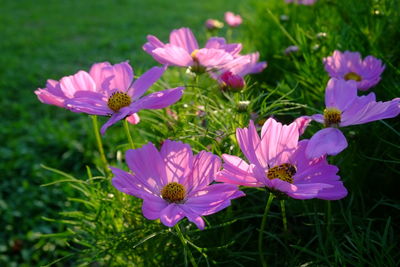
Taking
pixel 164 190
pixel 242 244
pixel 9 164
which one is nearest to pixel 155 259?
pixel 242 244

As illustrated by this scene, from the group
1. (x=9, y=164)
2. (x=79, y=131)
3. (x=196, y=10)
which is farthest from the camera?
(x=196, y=10)

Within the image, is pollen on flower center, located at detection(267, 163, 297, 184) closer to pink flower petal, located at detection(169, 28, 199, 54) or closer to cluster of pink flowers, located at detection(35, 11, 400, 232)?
cluster of pink flowers, located at detection(35, 11, 400, 232)

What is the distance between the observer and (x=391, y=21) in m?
1.19

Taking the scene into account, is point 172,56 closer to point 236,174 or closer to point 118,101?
point 118,101

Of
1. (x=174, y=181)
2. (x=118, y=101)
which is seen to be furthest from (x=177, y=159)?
(x=118, y=101)

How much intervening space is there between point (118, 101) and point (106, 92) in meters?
0.05

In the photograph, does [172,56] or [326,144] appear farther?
[172,56]

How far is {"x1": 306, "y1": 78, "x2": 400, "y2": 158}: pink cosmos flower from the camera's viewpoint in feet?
1.80

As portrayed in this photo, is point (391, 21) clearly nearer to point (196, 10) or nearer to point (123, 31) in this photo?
point (123, 31)

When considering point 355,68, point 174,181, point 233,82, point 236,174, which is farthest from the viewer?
point 355,68

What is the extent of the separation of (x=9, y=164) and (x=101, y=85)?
1.49 meters

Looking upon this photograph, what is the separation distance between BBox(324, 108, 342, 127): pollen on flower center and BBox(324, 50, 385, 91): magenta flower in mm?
192

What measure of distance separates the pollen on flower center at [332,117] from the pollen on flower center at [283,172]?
0.32 ft

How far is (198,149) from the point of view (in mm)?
834
